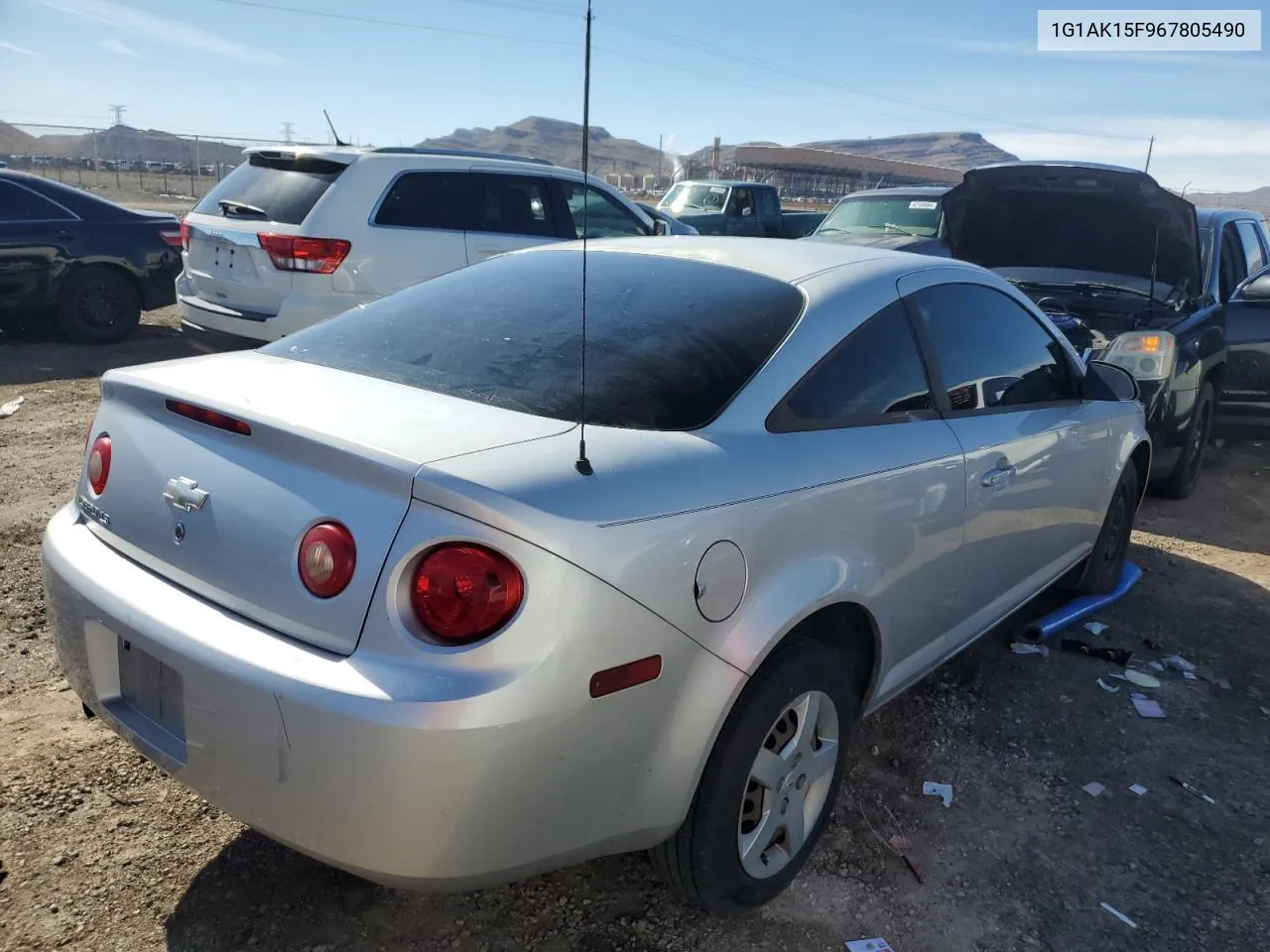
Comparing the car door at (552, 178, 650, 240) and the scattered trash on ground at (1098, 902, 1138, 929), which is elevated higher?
the car door at (552, 178, 650, 240)

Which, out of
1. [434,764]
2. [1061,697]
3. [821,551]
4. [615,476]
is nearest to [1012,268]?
[1061,697]

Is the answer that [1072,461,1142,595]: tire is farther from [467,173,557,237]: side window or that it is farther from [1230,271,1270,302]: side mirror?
[467,173,557,237]: side window

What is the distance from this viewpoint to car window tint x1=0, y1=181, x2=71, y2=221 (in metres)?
8.65

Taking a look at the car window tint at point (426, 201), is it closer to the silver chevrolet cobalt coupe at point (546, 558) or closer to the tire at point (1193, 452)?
the silver chevrolet cobalt coupe at point (546, 558)

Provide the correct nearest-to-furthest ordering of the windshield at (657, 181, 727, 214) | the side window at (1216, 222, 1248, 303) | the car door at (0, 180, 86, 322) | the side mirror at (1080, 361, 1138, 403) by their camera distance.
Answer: the side mirror at (1080, 361, 1138, 403) → the side window at (1216, 222, 1248, 303) → the car door at (0, 180, 86, 322) → the windshield at (657, 181, 727, 214)

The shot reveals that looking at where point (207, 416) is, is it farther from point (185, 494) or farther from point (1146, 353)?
point (1146, 353)

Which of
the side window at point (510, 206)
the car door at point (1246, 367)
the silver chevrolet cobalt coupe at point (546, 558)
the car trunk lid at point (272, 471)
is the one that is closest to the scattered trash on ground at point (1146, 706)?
the silver chevrolet cobalt coupe at point (546, 558)

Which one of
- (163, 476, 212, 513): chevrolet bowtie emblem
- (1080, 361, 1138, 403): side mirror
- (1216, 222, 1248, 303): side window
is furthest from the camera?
(1216, 222, 1248, 303): side window

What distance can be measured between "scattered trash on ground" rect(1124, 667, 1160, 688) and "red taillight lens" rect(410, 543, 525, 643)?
9.79ft

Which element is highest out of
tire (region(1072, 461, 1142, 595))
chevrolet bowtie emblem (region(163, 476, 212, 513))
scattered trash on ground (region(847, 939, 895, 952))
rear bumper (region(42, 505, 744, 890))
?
chevrolet bowtie emblem (region(163, 476, 212, 513))

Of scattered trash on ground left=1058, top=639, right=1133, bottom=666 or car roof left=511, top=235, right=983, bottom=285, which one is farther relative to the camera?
scattered trash on ground left=1058, top=639, right=1133, bottom=666

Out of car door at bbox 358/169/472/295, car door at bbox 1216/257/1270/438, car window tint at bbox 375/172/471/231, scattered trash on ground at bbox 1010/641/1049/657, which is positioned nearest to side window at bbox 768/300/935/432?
scattered trash on ground at bbox 1010/641/1049/657

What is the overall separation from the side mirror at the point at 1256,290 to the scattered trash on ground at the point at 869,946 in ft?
17.5

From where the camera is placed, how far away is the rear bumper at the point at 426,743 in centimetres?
176
